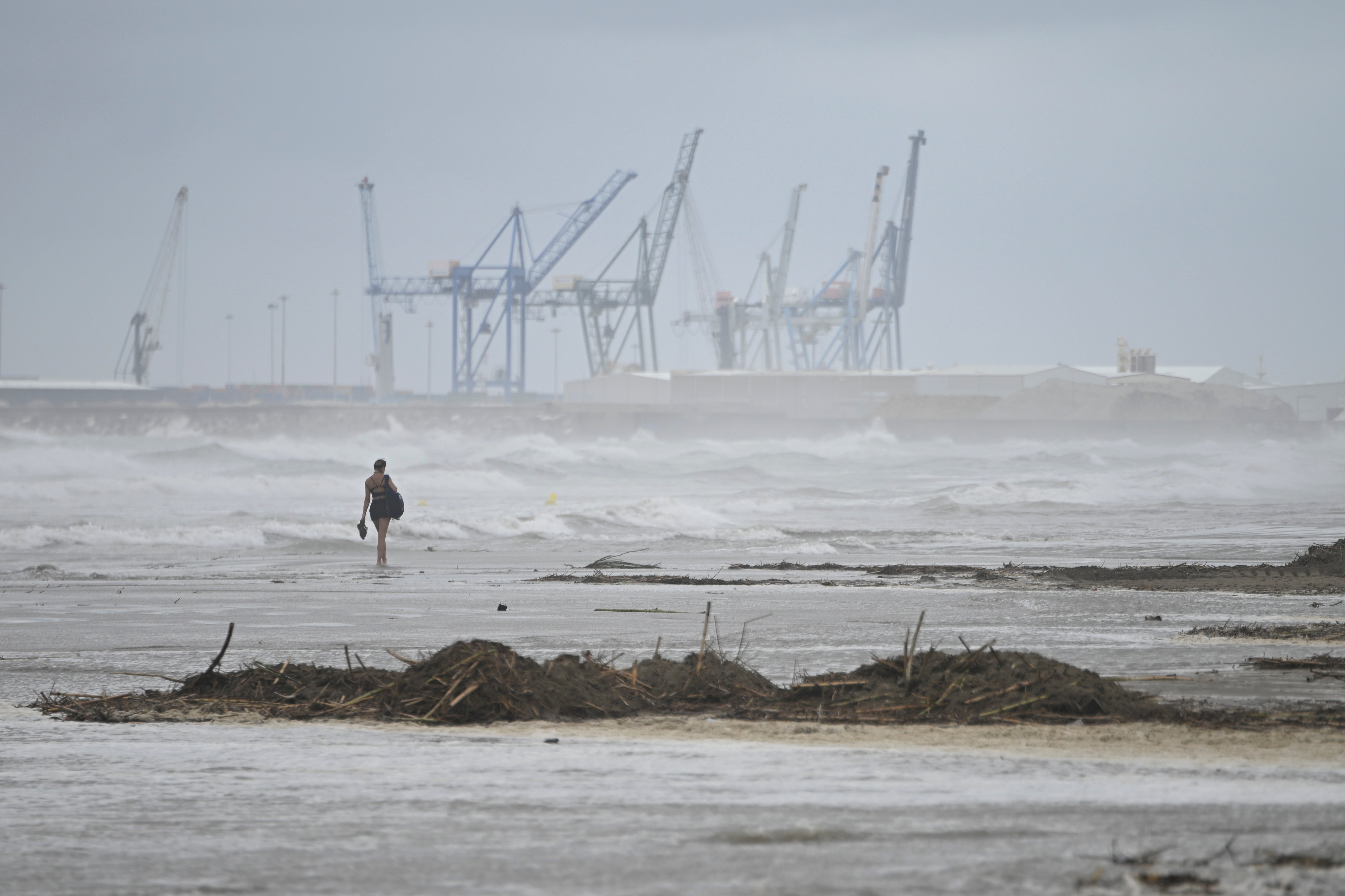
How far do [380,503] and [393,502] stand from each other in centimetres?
15

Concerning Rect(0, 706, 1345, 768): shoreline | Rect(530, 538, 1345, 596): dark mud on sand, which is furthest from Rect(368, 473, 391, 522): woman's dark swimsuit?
Rect(0, 706, 1345, 768): shoreline

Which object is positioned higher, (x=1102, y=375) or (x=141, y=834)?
(x=1102, y=375)

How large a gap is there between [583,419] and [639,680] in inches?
3125

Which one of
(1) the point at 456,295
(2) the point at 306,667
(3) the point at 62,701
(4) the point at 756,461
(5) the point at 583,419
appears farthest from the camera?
(1) the point at 456,295

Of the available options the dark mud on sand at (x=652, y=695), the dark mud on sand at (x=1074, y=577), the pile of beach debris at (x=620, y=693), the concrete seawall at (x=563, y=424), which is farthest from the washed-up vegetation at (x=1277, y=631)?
the concrete seawall at (x=563, y=424)

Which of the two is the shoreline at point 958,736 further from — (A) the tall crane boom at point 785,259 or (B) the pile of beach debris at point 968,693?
(A) the tall crane boom at point 785,259

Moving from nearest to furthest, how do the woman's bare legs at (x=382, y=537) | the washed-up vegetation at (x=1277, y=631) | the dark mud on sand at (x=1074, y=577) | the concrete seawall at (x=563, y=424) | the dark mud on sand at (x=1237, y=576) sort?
1. the washed-up vegetation at (x=1277, y=631)
2. the dark mud on sand at (x=1237, y=576)
3. the dark mud on sand at (x=1074, y=577)
4. the woman's bare legs at (x=382, y=537)
5. the concrete seawall at (x=563, y=424)

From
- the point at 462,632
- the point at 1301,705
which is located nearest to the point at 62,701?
the point at 462,632

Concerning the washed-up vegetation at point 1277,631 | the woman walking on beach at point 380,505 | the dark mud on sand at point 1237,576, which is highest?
the woman walking on beach at point 380,505

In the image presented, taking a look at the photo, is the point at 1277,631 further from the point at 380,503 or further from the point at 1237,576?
the point at 380,503

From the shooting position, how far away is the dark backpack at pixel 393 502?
1353cm

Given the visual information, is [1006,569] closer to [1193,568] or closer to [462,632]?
[1193,568]

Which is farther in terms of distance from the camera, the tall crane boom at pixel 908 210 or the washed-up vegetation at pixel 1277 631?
the tall crane boom at pixel 908 210

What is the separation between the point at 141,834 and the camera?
302cm
